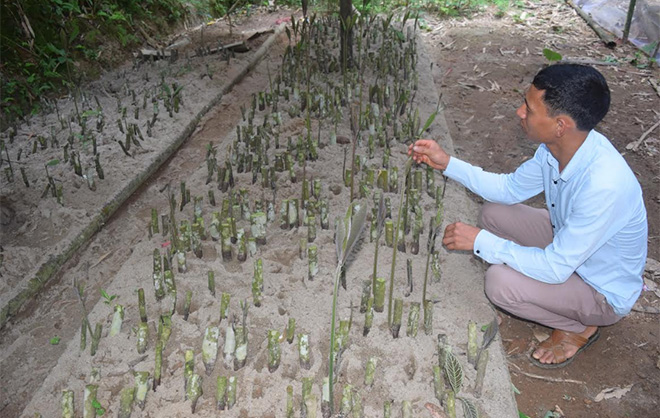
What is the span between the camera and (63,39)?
166 inches

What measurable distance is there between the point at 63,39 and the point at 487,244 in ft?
11.9

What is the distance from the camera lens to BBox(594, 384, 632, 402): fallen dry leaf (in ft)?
8.16

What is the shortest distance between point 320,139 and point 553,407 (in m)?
2.56

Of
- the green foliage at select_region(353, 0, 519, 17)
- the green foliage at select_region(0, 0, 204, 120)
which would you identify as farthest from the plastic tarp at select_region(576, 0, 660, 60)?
the green foliage at select_region(0, 0, 204, 120)

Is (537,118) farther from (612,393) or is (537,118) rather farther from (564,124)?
(612,393)

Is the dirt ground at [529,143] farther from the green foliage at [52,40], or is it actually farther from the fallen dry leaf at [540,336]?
the green foliage at [52,40]

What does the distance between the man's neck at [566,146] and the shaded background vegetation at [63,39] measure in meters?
3.20

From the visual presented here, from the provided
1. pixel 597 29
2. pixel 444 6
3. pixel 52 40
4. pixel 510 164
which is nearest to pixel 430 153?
pixel 510 164

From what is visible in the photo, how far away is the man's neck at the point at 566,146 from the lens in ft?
7.38

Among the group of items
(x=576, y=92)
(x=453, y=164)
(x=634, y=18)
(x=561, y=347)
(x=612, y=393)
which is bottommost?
(x=612, y=393)

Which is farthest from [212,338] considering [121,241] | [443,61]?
[443,61]

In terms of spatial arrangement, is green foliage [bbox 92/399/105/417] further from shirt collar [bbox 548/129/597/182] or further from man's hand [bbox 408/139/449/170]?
shirt collar [bbox 548/129/597/182]

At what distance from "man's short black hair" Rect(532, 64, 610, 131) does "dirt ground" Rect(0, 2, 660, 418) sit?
124 centimetres

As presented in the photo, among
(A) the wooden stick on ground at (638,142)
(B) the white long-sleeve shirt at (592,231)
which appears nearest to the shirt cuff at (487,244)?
(B) the white long-sleeve shirt at (592,231)
